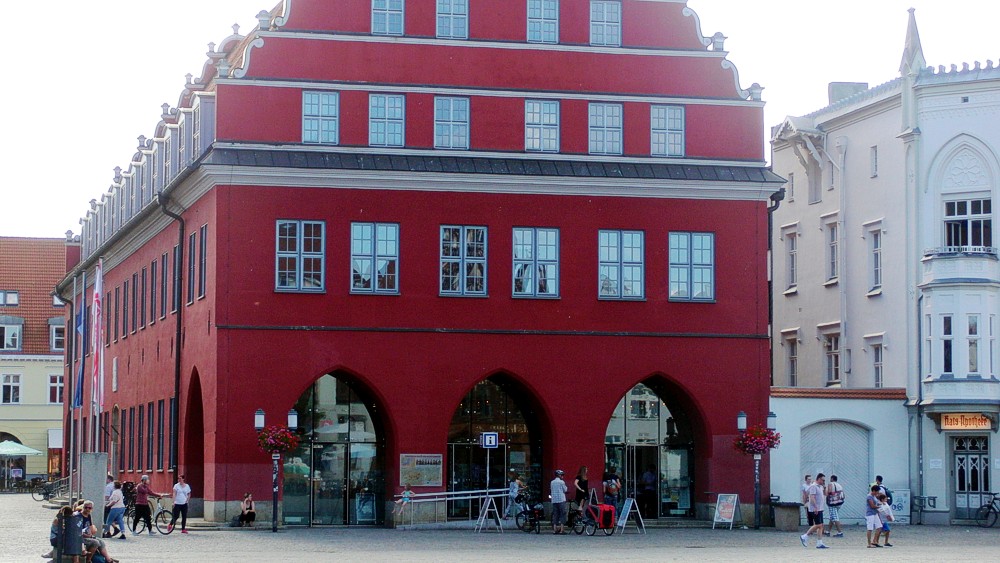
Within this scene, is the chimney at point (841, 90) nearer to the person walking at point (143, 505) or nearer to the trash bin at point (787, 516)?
the trash bin at point (787, 516)

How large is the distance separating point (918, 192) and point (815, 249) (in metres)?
6.81

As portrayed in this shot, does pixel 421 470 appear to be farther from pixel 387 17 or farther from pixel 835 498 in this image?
pixel 387 17

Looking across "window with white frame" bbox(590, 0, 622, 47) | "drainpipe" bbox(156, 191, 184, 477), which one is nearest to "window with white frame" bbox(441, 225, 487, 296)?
"window with white frame" bbox(590, 0, 622, 47)

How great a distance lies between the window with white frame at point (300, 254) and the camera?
154 feet

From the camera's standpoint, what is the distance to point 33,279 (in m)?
98.1

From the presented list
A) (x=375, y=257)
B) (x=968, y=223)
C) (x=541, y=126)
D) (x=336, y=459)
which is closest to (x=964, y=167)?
(x=968, y=223)

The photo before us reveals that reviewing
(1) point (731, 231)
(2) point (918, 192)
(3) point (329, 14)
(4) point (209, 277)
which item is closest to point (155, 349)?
(4) point (209, 277)

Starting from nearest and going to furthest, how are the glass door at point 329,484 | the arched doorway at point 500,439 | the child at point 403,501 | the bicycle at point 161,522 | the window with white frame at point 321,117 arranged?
the bicycle at point 161,522
the child at point 403,501
the window with white frame at point 321,117
the glass door at point 329,484
the arched doorway at point 500,439

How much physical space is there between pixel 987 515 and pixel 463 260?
16.5 metres

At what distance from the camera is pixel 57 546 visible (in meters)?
29.6

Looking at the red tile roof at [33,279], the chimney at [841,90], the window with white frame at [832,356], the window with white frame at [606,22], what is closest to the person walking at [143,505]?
the window with white frame at [606,22]

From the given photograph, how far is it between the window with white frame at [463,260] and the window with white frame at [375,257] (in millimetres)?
1360

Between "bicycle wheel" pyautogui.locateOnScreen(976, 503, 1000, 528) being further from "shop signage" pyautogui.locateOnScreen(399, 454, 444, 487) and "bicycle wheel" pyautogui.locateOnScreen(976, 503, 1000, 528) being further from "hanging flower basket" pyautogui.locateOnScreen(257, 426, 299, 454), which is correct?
"hanging flower basket" pyautogui.locateOnScreen(257, 426, 299, 454)

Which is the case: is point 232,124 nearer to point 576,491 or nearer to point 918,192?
point 576,491
